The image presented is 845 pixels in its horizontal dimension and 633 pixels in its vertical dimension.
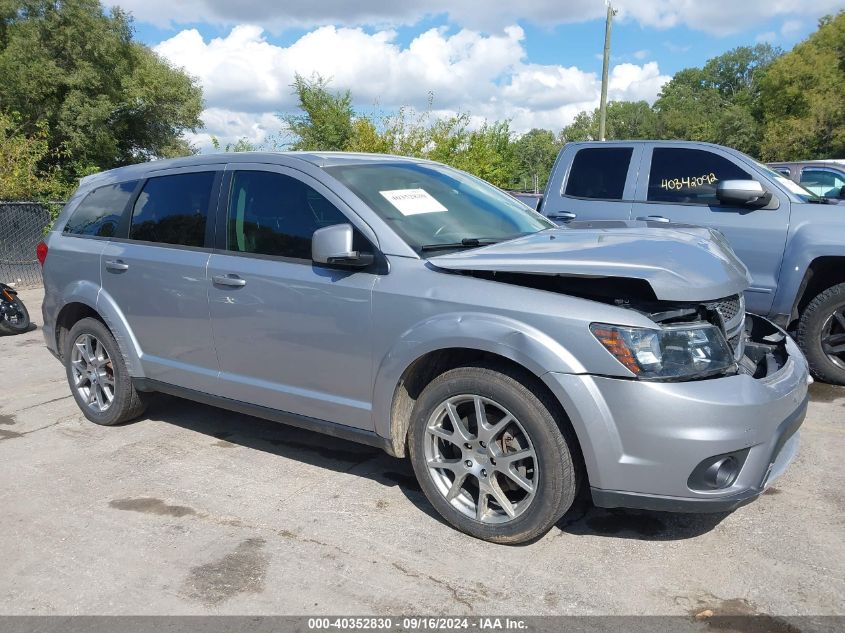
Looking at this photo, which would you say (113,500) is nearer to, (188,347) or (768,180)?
(188,347)

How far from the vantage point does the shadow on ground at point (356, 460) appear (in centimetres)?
355

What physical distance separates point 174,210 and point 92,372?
148 centimetres

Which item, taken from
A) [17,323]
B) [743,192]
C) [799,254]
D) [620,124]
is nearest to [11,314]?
[17,323]

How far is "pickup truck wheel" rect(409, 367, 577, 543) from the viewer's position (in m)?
3.13

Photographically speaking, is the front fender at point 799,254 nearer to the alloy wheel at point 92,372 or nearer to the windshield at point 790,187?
the windshield at point 790,187

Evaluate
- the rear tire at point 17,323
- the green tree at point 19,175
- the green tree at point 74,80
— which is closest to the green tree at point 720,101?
the green tree at point 74,80

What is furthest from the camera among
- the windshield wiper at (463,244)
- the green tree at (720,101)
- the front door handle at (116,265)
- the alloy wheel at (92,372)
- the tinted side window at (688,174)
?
the green tree at (720,101)

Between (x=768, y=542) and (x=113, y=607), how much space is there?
9.51ft

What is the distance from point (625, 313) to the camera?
9.75 ft

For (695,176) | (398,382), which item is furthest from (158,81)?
(398,382)

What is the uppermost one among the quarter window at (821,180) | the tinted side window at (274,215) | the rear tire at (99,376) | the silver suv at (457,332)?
the quarter window at (821,180)

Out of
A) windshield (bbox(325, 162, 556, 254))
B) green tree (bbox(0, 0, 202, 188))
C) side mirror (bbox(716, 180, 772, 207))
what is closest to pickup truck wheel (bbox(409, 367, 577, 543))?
windshield (bbox(325, 162, 556, 254))

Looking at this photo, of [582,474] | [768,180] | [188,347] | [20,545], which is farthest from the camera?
[768,180]

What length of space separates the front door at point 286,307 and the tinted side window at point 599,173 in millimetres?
3681
